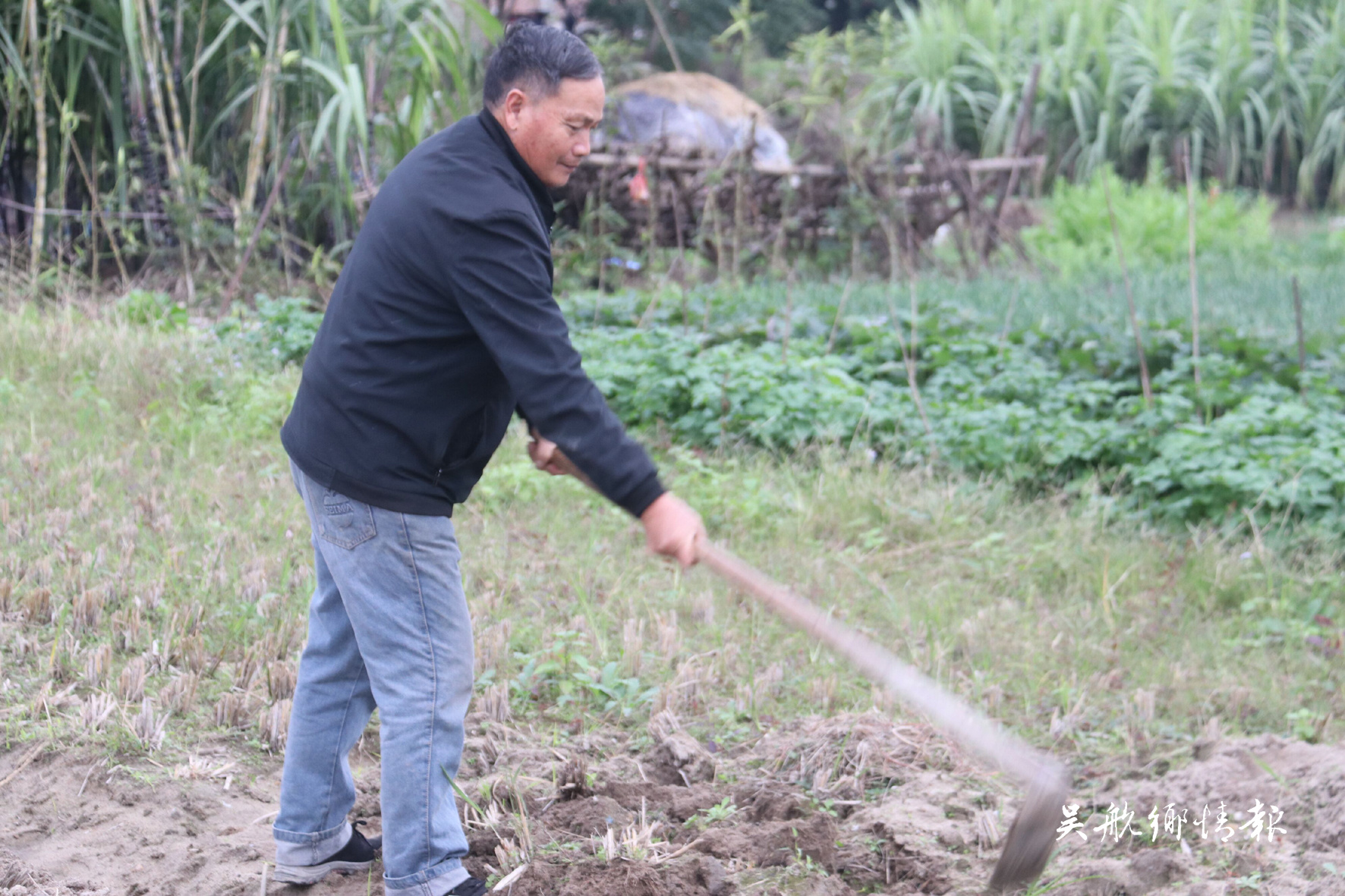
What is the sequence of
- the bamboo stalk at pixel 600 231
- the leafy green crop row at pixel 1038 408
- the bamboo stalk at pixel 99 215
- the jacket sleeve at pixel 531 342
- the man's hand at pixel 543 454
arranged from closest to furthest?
the jacket sleeve at pixel 531 342 → the man's hand at pixel 543 454 → the leafy green crop row at pixel 1038 408 → the bamboo stalk at pixel 99 215 → the bamboo stalk at pixel 600 231

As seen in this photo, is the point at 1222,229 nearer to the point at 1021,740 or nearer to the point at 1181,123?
the point at 1181,123

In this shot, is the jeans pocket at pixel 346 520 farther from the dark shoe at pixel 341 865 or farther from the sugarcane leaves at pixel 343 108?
the sugarcane leaves at pixel 343 108

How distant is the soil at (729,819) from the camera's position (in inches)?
106

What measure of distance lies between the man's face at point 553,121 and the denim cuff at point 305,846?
4.81ft

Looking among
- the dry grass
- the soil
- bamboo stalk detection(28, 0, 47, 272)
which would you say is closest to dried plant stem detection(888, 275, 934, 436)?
the dry grass

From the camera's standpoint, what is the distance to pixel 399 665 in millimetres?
2418

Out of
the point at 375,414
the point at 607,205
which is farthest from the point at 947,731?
the point at 607,205

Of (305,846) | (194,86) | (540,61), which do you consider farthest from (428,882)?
(194,86)

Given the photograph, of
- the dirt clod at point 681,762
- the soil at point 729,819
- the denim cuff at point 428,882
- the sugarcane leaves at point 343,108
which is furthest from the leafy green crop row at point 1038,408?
the denim cuff at point 428,882

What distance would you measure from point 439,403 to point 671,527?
1.64 feet

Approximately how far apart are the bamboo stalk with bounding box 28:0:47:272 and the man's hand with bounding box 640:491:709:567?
568 cm

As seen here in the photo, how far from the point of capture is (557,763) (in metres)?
3.20

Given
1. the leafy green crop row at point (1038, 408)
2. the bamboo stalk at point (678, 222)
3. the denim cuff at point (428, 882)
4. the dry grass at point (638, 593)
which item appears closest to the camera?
the denim cuff at point (428, 882)

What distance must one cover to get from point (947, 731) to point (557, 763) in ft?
3.49
